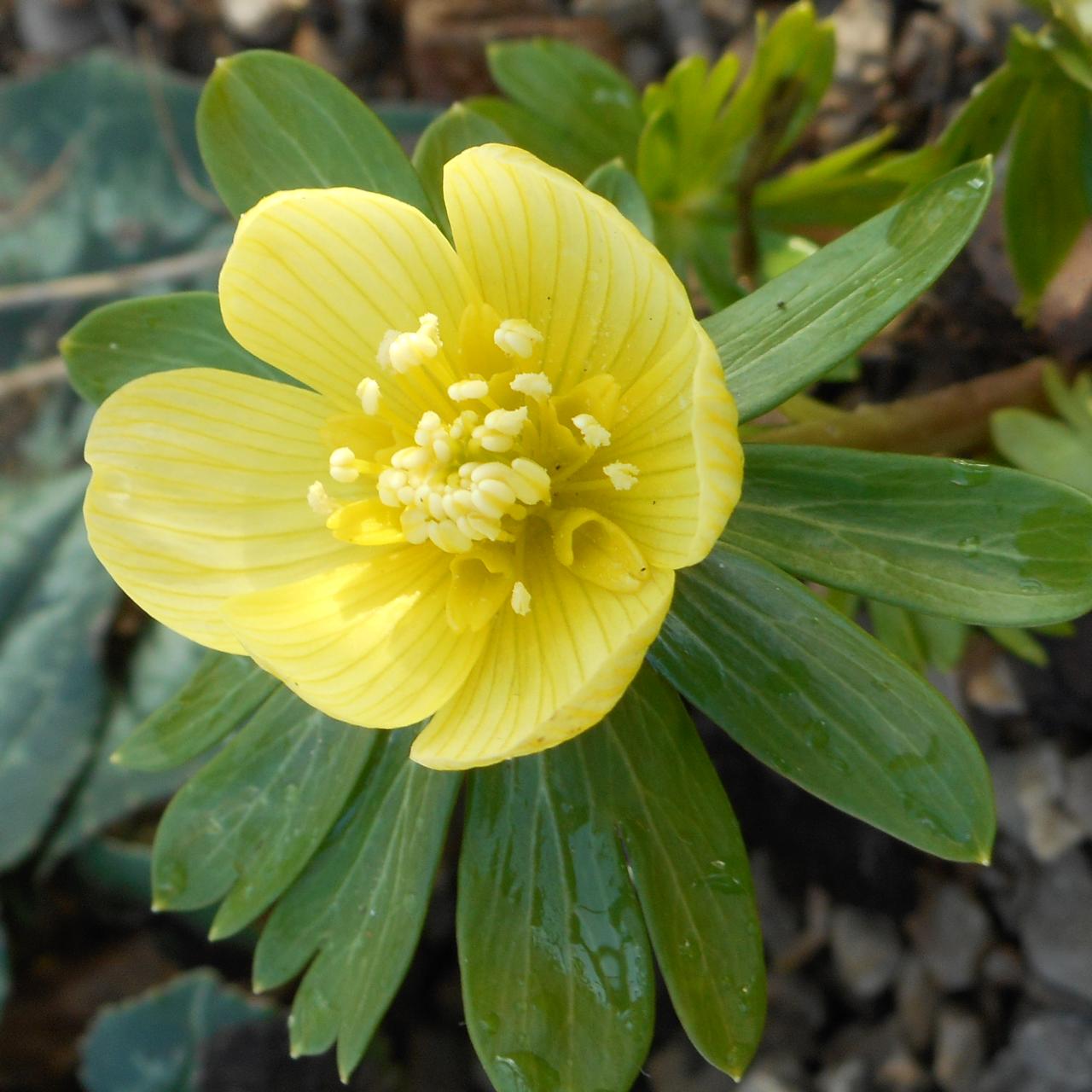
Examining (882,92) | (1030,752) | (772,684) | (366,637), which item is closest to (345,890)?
(366,637)

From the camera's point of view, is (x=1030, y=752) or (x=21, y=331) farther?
(x=21, y=331)

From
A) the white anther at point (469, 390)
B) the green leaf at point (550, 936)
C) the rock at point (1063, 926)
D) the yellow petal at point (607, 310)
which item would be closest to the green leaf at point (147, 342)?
the white anther at point (469, 390)

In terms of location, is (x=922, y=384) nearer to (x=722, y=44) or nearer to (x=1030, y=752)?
(x=1030, y=752)

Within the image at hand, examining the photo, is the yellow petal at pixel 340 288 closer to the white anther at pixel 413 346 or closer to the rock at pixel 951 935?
the white anther at pixel 413 346

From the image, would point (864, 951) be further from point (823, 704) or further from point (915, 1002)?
point (823, 704)

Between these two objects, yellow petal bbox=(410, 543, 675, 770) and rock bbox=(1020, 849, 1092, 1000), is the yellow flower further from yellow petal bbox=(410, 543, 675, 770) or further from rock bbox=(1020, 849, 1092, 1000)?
rock bbox=(1020, 849, 1092, 1000)

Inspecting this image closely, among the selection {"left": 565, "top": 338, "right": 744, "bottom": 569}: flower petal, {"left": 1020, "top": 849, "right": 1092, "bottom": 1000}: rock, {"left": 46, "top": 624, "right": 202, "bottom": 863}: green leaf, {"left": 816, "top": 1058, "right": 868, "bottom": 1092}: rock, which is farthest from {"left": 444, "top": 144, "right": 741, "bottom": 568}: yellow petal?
{"left": 46, "top": 624, "right": 202, "bottom": 863}: green leaf

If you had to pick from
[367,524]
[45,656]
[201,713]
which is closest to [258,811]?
[201,713]
